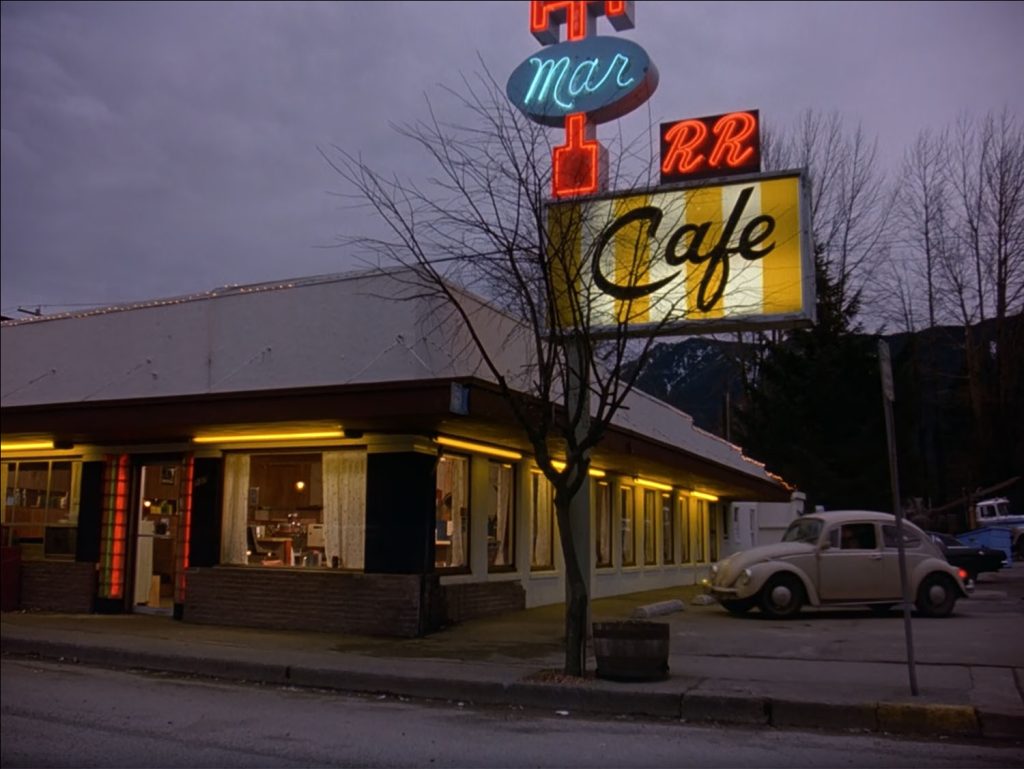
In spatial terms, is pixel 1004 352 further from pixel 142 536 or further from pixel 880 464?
pixel 880 464

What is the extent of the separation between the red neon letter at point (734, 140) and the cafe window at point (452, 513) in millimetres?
6350

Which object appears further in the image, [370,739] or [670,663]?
[670,663]

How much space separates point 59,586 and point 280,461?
526 centimetres

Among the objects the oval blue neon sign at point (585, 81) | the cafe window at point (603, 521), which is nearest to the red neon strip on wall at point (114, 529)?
the oval blue neon sign at point (585, 81)

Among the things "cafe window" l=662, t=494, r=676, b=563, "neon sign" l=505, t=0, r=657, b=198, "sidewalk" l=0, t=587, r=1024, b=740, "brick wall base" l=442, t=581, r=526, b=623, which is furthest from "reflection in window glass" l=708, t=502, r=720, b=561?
"neon sign" l=505, t=0, r=657, b=198

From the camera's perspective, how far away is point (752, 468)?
34.2 m

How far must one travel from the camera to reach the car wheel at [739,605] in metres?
18.0

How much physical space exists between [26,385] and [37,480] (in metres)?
1.97

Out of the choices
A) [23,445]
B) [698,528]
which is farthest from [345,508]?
[698,528]

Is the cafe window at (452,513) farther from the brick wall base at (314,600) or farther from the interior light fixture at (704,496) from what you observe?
the interior light fixture at (704,496)

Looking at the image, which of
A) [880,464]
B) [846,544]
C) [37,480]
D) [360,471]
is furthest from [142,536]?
[880,464]

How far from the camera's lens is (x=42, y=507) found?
19.2m

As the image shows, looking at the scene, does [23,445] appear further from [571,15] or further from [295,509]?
[571,15]

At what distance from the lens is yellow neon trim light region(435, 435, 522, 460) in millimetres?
15984
